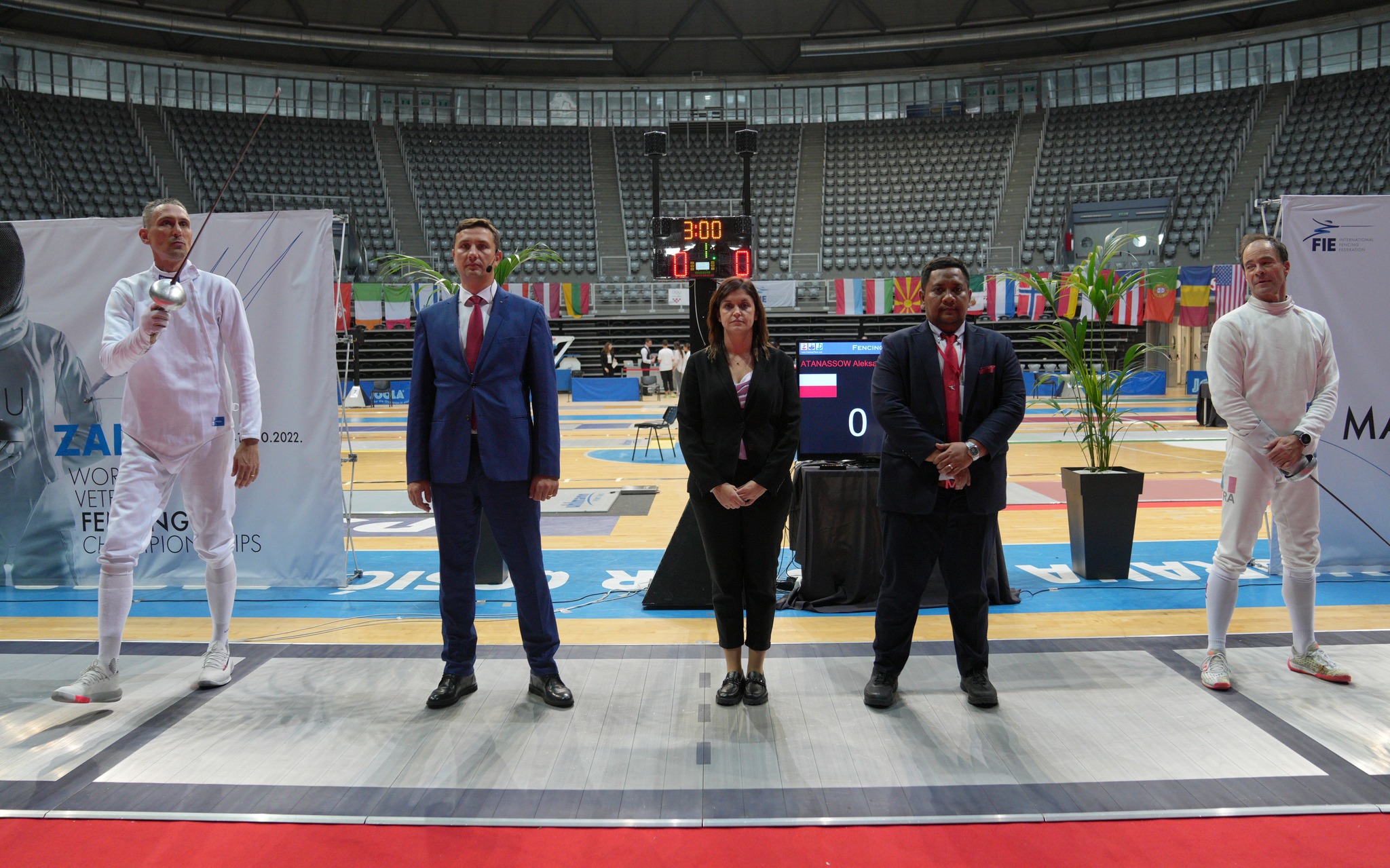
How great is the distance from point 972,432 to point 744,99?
1076 inches

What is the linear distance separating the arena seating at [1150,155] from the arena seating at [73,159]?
932 inches

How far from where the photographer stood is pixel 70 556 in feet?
15.6

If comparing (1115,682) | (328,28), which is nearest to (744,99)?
(328,28)

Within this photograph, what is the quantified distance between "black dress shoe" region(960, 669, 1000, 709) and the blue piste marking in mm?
1107

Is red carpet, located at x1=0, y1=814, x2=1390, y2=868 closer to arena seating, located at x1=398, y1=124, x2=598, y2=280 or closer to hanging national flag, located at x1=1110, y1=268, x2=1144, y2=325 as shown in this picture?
hanging national flag, located at x1=1110, y1=268, x2=1144, y2=325

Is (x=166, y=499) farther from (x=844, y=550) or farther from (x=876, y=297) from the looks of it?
(x=876, y=297)

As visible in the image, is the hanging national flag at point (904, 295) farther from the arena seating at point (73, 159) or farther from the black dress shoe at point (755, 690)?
the arena seating at point (73, 159)

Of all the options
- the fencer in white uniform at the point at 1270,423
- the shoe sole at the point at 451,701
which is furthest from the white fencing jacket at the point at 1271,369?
the shoe sole at the point at 451,701

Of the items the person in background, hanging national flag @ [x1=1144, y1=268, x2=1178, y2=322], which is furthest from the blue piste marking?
hanging national flag @ [x1=1144, y1=268, x2=1178, y2=322]

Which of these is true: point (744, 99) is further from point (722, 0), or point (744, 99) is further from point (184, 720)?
point (184, 720)

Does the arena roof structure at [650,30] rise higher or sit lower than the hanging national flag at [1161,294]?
higher

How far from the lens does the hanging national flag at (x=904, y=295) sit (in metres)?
19.1

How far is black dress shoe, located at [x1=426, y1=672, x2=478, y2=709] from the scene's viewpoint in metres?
3.07

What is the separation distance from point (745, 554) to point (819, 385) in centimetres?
185
